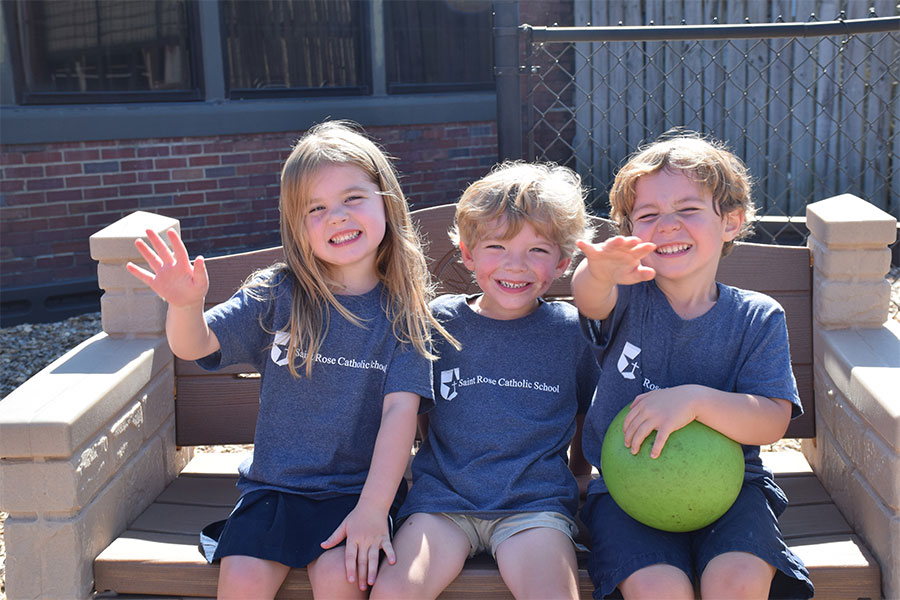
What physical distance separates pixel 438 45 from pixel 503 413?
5212mm

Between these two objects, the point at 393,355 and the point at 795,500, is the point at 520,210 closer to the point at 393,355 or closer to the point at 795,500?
the point at 393,355

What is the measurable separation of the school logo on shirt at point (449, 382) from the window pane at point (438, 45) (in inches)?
187

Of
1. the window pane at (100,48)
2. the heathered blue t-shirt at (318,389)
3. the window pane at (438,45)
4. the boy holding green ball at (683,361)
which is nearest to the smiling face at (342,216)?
the heathered blue t-shirt at (318,389)

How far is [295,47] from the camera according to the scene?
21.0 feet

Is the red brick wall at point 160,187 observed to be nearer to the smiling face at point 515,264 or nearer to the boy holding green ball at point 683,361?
the smiling face at point 515,264

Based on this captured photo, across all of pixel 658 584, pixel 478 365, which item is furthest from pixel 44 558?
pixel 658 584

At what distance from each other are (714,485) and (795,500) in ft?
2.11

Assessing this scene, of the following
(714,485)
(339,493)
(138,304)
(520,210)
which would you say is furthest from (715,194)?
(138,304)

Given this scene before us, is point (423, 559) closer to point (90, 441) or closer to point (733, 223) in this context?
point (90, 441)

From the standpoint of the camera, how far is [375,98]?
6.58 meters

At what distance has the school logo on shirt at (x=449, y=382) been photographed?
2.32 m

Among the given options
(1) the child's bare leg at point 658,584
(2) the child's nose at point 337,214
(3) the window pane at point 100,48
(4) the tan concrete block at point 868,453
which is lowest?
(1) the child's bare leg at point 658,584

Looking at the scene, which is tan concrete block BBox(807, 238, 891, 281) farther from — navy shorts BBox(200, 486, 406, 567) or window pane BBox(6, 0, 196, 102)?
window pane BBox(6, 0, 196, 102)

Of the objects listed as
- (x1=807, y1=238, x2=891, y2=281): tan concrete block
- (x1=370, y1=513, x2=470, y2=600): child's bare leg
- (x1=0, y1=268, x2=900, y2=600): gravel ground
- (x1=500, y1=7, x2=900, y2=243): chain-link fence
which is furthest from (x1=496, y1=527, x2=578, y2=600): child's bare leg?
(x1=500, y1=7, x2=900, y2=243): chain-link fence
